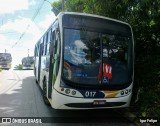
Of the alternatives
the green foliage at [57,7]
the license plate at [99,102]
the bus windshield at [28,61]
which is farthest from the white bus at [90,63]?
the bus windshield at [28,61]

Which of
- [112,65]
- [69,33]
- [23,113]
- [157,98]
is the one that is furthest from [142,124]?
[23,113]

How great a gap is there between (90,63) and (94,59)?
167 millimetres

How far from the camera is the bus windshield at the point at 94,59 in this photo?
8062mm

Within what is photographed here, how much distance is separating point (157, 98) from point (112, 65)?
1.65m

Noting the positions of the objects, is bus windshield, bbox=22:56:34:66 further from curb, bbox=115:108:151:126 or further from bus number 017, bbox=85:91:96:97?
bus number 017, bbox=85:91:96:97

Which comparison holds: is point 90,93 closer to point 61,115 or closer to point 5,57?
point 61,115

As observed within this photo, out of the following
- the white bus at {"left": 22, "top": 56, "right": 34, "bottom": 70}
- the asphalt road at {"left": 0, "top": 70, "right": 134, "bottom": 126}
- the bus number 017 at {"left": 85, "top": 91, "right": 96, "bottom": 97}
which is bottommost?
the white bus at {"left": 22, "top": 56, "right": 34, "bottom": 70}

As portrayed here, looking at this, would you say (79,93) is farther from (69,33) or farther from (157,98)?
(157,98)

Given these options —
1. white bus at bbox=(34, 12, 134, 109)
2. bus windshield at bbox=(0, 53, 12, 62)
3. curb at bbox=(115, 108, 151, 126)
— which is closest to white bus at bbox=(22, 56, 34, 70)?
bus windshield at bbox=(0, 53, 12, 62)

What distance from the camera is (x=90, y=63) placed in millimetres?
8234

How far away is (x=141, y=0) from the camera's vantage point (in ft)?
32.8

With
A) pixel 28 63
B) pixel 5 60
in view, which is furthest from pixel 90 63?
pixel 28 63

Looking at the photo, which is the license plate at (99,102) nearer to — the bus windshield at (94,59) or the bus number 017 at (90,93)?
the bus number 017 at (90,93)

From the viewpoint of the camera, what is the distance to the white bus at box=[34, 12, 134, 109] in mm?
7965
